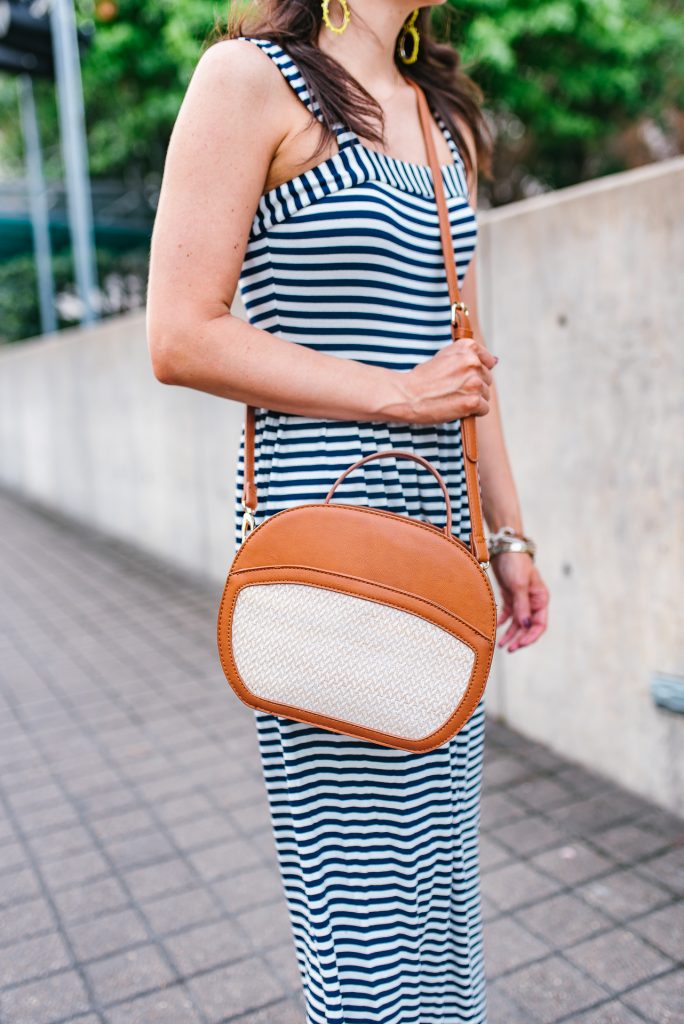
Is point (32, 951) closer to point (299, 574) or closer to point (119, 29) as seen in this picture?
point (299, 574)

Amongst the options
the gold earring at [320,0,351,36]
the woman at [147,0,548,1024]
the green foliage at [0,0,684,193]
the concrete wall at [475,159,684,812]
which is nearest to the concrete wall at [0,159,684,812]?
the concrete wall at [475,159,684,812]

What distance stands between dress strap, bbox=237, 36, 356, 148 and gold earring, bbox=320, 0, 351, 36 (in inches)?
4.0

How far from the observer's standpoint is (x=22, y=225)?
67.9 ft

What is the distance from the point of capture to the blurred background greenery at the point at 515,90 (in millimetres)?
11641

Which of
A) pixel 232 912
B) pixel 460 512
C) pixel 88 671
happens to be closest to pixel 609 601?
pixel 232 912

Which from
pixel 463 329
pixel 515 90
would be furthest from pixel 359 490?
pixel 515 90

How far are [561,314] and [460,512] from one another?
1.91 metres

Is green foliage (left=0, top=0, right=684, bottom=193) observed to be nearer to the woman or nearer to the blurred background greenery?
the blurred background greenery

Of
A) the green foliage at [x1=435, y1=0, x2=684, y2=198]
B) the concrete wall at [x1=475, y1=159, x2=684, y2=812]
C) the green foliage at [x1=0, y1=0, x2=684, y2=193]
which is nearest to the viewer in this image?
the concrete wall at [x1=475, y1=159, x2=684, y2=812]

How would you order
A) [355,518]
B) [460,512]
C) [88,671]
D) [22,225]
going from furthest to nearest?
[22,225] < [88,671] < [460,512] < [355,518]

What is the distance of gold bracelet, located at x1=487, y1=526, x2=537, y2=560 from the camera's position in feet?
5.19

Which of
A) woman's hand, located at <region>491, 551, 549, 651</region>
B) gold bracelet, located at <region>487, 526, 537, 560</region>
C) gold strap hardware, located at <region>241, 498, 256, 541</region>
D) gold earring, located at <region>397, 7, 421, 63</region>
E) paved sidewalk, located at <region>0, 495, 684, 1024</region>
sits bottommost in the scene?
paved sidewalk, located at <region>0, 495, 684, 1024</region>

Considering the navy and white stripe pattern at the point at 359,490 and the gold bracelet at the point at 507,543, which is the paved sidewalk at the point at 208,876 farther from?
the gold bracelet at the point at 507,543

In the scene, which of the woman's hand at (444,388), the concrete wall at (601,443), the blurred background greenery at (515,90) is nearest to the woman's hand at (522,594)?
the woman's hand at (444,388)
